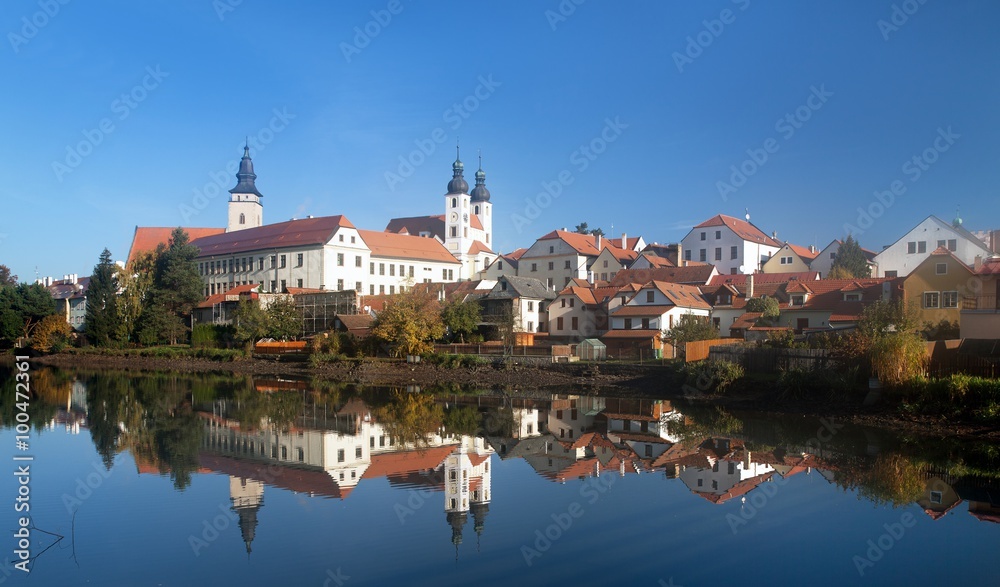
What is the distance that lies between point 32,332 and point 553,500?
68.8 m

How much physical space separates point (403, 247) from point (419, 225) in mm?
23565

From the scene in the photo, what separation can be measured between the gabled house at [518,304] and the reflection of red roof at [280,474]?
109 ft

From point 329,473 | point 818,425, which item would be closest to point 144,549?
point 329,473

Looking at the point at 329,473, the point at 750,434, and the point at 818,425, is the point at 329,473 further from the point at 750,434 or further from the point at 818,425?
the point at 818,425

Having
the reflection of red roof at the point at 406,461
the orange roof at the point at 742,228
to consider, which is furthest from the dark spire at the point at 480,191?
the reflection of red roof at the point at 406,461

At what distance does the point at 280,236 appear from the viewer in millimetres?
82438

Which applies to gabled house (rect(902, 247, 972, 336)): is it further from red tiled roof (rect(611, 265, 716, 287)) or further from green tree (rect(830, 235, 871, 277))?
red tiled roof (rect(611, 265, 716, 287))

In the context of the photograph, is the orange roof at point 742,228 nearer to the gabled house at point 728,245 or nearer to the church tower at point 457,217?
the gabled house at point 728,245

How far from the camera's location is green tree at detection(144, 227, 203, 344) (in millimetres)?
67375

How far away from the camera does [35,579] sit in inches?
457

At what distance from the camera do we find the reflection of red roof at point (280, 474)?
18.0m

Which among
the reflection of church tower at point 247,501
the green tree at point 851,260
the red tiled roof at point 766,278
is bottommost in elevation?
the reflection of church tower at point 247,501

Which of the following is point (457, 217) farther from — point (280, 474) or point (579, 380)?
point (280, 474)

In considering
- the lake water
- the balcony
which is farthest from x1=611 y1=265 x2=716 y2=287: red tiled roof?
the lake water
